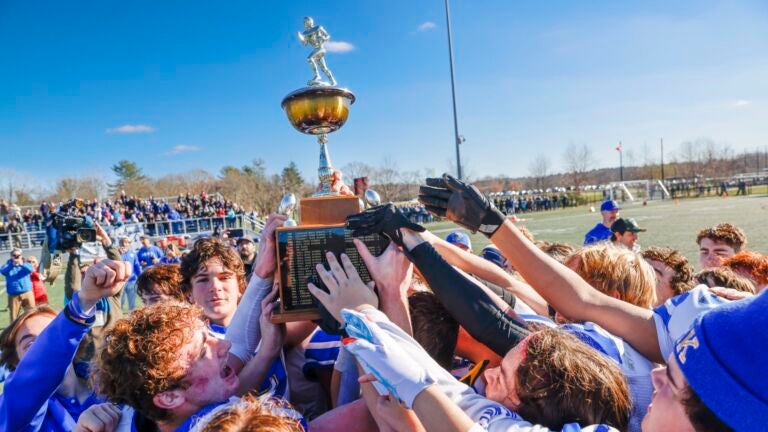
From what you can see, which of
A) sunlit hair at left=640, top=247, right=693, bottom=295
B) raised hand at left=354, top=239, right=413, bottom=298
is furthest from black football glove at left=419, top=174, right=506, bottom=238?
sunlit hair at left=640, top=247, right=693, bottom=295

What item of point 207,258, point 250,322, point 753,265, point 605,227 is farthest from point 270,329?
point 605,227

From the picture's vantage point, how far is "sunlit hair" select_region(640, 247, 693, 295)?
366cm

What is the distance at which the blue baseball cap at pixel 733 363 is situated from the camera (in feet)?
2.72

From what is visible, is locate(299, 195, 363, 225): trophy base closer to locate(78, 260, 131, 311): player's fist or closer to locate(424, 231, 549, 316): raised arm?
locate(424, 231, 549, 316): raised arm

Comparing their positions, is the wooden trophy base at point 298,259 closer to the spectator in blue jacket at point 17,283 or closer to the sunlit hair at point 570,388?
the sunlit hair at point 570,388

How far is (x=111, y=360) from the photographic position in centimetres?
161

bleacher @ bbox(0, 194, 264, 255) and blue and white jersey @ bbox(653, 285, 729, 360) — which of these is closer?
blue and white jersey @ bbox(653, 285, 729, 360)

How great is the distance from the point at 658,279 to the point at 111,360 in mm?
3985

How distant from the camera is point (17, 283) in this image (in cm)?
981

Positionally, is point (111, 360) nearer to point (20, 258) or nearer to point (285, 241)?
point (285, 241)

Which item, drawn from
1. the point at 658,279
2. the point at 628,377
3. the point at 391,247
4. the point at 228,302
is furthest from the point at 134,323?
the point at 658,279

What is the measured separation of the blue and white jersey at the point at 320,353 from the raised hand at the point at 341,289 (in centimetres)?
57

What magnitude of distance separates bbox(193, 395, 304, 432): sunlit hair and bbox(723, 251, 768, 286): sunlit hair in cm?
368

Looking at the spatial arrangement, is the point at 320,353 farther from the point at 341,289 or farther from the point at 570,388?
the point at 570,388
